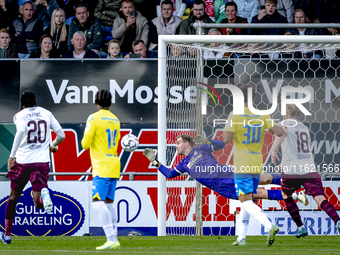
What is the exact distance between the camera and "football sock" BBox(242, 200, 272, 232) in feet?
16.6

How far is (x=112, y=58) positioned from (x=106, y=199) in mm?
3858

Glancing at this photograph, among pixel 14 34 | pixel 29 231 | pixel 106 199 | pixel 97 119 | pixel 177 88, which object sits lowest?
pixel 29 231

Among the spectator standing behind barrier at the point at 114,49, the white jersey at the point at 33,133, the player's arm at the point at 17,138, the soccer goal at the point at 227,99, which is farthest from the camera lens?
the spectator standing behind barrier at the point at 114,49

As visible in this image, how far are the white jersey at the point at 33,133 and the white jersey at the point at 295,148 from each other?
262 centimetres

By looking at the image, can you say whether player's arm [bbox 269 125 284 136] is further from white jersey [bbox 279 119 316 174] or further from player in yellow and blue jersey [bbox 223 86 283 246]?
white jersey [bbox 279 119 316 174]

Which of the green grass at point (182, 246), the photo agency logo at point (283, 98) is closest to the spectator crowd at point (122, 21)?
the photo agency logo at point (283, 98)

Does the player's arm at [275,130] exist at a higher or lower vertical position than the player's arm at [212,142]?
higher

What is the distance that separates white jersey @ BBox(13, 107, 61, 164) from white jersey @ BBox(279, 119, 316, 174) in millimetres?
2621

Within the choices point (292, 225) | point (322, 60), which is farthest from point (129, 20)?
point (292, 225)

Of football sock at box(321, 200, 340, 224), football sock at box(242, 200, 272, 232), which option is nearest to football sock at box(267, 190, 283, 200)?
football sock at box(321, 200, 340, 224)

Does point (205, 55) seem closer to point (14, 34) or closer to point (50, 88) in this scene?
point (50, 88)

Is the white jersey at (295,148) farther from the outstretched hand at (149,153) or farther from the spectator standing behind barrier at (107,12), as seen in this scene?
the spectator standing behind barrier at (107,12)

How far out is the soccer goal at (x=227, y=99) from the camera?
6887mm

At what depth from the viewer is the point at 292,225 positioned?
7.25m
